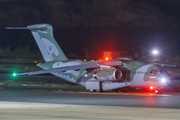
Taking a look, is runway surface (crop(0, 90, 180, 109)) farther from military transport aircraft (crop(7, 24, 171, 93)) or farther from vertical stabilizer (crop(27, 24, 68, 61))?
vertical stabilizer (crop(27, 24, 68, 61))

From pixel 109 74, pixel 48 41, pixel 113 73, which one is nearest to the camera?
pixel 113 73

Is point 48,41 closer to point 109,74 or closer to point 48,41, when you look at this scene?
point 48,41

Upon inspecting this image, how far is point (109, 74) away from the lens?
23.0 m

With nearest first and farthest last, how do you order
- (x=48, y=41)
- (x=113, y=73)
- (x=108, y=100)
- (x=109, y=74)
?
(x=108, y=100)
(x=113, y=73)
(x=109, y=74)
(x=48, y=41)

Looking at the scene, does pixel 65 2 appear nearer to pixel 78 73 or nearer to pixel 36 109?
pixel 78 73

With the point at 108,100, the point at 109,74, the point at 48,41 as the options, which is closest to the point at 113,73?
the point at 109,74

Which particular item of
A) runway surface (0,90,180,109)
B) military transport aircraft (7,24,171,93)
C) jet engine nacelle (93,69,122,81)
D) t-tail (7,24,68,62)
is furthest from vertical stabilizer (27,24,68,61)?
runway surface (0,90,180,109)

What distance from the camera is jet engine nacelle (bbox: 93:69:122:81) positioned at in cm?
2283

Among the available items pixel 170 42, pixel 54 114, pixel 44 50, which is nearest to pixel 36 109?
pixel 54 114

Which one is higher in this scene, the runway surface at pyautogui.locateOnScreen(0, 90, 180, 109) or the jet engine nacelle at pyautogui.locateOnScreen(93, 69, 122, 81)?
the jet engine nacelle at pyautogui.locateOnScreen(93, 69, 122, 81)

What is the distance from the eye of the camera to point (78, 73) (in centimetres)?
2452

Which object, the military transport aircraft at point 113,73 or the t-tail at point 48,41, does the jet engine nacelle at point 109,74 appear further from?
the t-tail at point 48,41

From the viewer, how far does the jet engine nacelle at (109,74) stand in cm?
2283

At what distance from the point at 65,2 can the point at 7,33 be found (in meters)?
26.4
